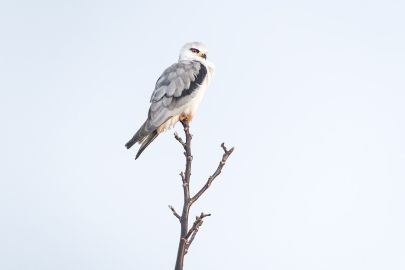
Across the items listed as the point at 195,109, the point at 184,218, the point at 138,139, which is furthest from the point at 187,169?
the point at 195,109

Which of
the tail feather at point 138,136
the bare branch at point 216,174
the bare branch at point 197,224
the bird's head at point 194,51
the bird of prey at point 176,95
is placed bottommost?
the bare branch at point 197,224

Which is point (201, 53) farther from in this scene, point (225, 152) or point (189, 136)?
point (225, 152)

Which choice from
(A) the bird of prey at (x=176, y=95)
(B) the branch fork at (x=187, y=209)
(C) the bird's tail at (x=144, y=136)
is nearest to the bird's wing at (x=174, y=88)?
(A) the bird of prey at (x=176, y=95)

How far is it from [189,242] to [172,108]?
3.05 metres

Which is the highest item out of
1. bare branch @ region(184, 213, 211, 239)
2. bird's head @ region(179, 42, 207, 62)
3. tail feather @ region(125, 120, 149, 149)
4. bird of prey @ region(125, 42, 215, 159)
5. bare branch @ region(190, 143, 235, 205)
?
bird's head @ region(179, 42, 207, 62)

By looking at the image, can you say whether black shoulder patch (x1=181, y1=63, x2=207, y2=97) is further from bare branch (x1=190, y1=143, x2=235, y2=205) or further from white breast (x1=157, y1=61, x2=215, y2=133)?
bare branch (x1=190, y1=143, x2=235, y2=205)

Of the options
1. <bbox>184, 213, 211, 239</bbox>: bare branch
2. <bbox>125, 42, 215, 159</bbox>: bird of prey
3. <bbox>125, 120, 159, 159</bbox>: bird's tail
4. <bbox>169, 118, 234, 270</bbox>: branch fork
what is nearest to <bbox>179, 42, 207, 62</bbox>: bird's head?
<bbox>125, 42, 215, 159</bbox>: bird of prey

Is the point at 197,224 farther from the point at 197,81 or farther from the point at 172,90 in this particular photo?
the point at 197,81

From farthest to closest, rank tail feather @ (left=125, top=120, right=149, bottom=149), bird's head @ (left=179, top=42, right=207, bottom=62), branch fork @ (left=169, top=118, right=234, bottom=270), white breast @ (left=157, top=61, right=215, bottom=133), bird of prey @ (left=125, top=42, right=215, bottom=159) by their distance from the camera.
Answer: bird's head @ (left=179, top=42, right=207, bottom=62)
white breast @ (left=157, top=61, right=215, bottom=133)
bird of prey @ (left=125, top=42, right=215, bottom=159)
tail feather @ (left=125, top=120, right=149, bottom=149)
branch fork @ (left=169, top=118, right=234, bottom=270)

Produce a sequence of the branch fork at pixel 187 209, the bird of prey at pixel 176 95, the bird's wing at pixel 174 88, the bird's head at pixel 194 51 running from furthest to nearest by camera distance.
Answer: the bird's head at pixel 194 51, the bird's wing at pixel 174 88, the bird of prey at pixel 176 95, the branch fork at pixel 187 209

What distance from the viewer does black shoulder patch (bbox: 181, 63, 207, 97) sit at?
21.0 ft

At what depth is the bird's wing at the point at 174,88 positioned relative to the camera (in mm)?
6143

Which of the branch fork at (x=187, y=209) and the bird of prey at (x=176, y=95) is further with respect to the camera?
the bird of prey at (x=176, y=95)

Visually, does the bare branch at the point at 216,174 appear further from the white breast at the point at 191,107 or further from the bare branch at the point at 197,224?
the white breast at the point at 191,107
